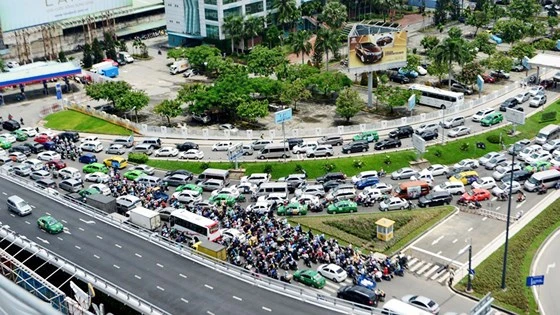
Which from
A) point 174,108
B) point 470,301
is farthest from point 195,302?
point 174,108

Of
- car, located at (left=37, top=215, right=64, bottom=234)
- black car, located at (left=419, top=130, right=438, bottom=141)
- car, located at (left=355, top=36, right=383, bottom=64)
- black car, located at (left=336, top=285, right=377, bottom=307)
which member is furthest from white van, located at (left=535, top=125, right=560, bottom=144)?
car, located at (left=37, top=215, right=64, bottom=234)

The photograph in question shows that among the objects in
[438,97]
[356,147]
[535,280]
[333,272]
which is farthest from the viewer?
[438,97]

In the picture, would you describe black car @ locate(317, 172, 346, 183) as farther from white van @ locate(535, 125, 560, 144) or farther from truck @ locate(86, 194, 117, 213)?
white van @ locate(535, 125, 560, 144)

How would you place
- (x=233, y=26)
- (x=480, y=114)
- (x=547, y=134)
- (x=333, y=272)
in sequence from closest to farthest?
1. (x=333, y=272)
2. (x=547, y=134)
3. (x=480, y=114)
4. (x=233, y=26)

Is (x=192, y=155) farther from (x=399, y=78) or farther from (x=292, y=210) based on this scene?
(x=399, y=78)

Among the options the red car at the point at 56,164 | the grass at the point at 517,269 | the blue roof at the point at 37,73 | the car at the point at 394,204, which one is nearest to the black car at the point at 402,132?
the car at the point at 394,204

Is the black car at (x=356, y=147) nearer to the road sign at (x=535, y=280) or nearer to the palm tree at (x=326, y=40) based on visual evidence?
the palm tree at (x=326, y=40)

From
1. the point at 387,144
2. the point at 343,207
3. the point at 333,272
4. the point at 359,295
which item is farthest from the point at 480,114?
the point at 359,295
